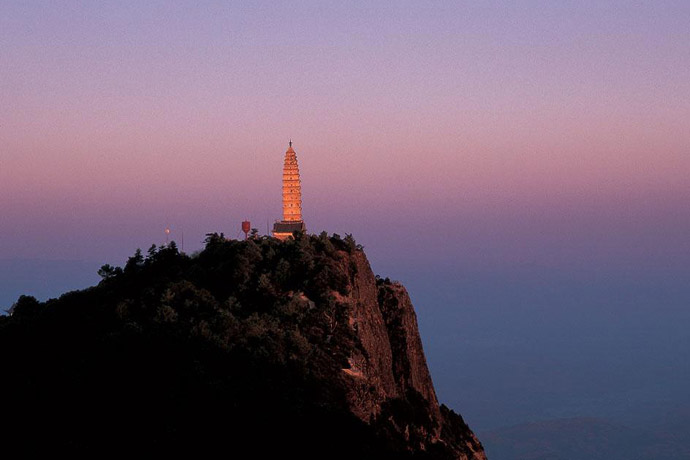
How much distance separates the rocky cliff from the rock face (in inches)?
3.8

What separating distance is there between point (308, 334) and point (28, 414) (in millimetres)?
11769

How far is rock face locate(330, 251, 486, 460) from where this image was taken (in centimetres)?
3578

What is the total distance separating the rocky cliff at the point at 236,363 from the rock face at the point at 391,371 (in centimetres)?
10

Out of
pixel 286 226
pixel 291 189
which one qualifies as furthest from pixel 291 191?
pixel 286 226

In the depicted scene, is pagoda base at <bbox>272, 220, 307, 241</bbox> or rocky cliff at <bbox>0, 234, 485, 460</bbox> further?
pagoda base at <bbox>272, 220, 307, 241</bbox>

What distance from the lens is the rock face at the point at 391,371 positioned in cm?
3578

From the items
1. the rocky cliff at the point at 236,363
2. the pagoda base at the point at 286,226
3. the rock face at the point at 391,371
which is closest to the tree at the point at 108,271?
the rocky cliff at the point at 236,363

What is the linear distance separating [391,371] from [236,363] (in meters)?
12.3

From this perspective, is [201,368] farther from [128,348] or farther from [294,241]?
[294,241]

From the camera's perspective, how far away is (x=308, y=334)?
3712 cm

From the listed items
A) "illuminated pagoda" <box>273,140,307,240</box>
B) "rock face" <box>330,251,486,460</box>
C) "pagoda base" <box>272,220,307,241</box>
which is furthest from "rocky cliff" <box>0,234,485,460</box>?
"illuminated pagoda" <box>273,140,307,240</box>

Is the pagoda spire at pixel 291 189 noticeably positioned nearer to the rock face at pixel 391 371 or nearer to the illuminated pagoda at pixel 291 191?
the illuminated pagoda at pixel 291 191

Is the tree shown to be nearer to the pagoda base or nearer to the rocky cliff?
the rocky cliff

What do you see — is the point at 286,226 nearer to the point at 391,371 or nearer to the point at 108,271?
the point at 108,271
